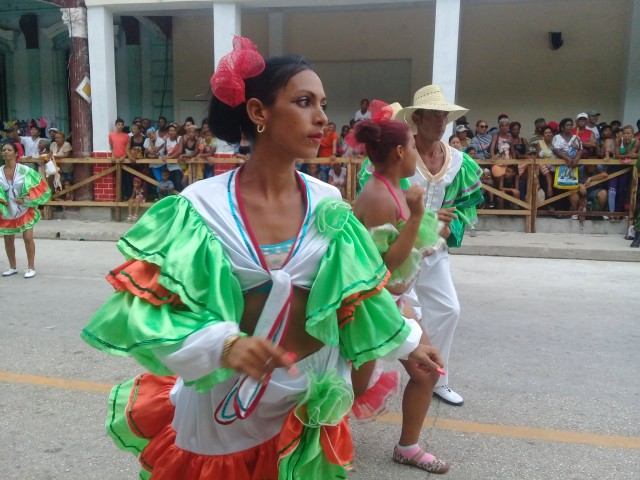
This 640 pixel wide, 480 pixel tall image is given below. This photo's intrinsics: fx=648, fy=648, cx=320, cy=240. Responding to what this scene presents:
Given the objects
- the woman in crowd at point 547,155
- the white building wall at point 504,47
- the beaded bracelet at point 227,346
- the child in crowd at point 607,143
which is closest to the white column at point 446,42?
the woman in crowd at point 547,155

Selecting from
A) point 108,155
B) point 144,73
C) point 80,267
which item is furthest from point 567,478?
point 144,73

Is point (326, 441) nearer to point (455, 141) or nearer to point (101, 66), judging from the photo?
point (455, 141)

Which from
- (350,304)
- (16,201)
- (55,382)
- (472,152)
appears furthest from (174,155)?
(350,304)

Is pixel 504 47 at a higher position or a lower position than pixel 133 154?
higher

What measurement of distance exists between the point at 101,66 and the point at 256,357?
12.4 meters

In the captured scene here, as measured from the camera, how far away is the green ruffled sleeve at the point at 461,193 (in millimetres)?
3859

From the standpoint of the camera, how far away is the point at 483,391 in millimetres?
4199

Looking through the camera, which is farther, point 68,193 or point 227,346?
point 68,193

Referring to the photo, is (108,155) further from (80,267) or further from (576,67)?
(576,67)

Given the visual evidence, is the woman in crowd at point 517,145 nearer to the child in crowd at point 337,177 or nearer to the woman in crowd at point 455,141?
the woman in crowd at point 455,141

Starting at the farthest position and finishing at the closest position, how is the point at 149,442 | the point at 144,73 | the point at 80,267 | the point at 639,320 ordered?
the point at 144,73 < the point at 80,267 < the point at 639,320 < the point at 149,442

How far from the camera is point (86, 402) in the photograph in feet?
13.1

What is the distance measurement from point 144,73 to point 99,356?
1337cm

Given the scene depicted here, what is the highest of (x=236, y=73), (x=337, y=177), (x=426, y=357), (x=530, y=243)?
(x=236, y=73)
